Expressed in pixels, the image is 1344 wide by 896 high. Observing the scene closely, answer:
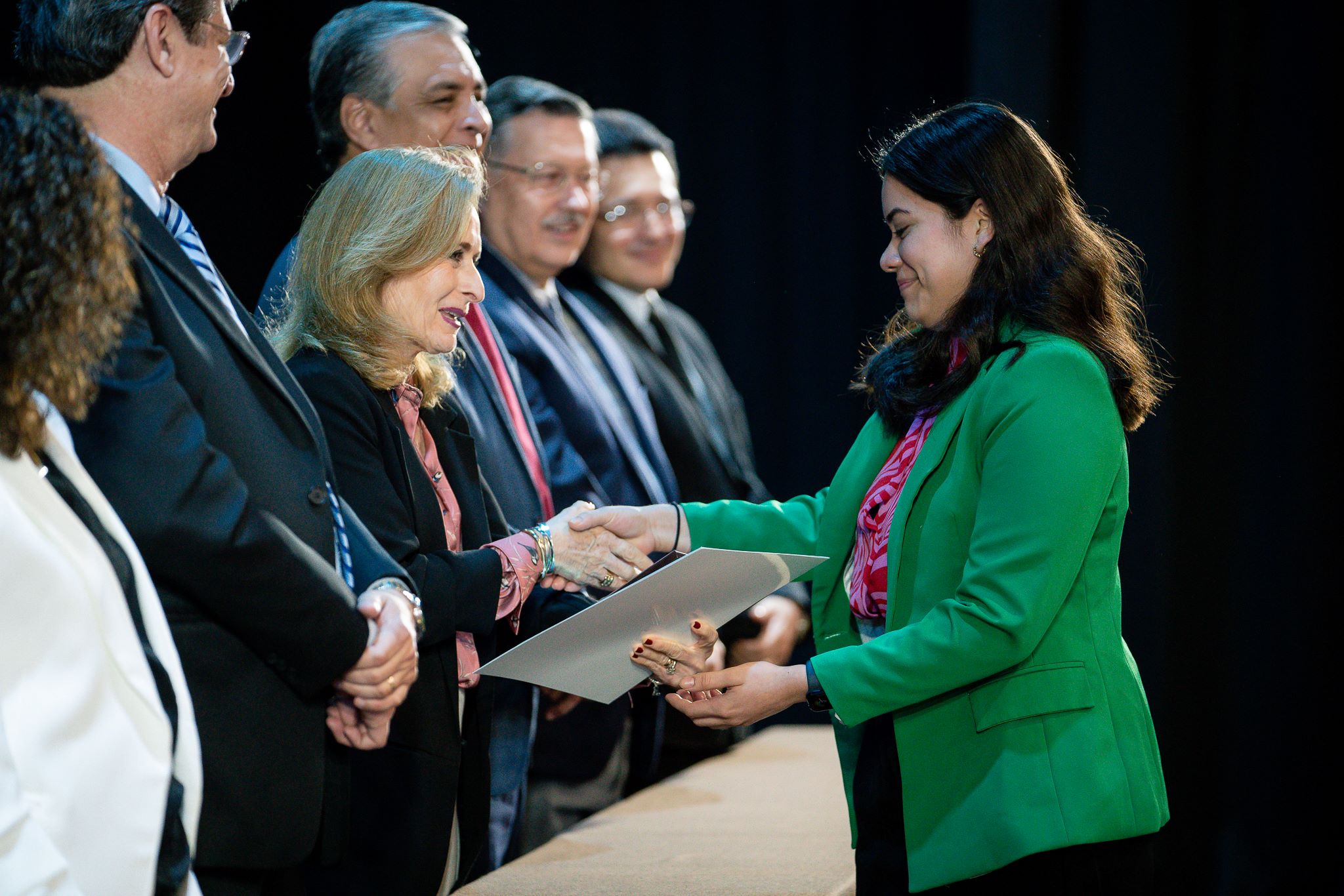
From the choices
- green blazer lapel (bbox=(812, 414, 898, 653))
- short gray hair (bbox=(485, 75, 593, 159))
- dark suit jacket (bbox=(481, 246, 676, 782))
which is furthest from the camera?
short gray hair (bbox=(485, 75, 593, 159))

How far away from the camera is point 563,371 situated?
9.20ft

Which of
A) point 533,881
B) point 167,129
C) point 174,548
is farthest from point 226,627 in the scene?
point 533,881

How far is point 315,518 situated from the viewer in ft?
5.23

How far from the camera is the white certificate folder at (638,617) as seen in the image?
5.75 feet

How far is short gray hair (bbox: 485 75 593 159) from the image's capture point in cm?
300

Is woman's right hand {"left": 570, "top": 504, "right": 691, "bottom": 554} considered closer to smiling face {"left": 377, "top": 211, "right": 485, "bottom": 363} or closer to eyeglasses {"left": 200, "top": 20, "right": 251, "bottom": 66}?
smiling face {"left": 377, "top": 211, "right": 485, "bottom": 363}

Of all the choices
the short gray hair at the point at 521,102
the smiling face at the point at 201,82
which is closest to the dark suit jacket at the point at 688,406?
the short gray hair at the point at 521,102

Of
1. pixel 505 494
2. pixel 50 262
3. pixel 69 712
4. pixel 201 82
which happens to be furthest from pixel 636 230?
pixel 69 712

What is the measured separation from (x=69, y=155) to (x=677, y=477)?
2.11 metres

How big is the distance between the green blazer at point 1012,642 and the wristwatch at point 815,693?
2 cm

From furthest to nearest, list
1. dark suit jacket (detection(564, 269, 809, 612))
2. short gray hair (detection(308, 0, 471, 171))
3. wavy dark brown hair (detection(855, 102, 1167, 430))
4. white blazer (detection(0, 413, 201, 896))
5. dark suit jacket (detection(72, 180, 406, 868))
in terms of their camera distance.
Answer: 1. dark suit jacket (detection(564, 269, 809, 612))
2. short gray hair (detection(308, 0, 471, 171))
3. wavy dark brown hair (detection(855, 102, 1167, 430))
4. dark suit jacket (detection(72, 180, 406, 868))
5. white blazer (detection(0, 413, 201, 896))

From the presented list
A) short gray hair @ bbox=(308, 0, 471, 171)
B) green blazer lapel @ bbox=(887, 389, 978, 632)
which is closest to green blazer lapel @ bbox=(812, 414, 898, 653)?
green blazer lapel @ bbox=(887, 389, 978, 632)

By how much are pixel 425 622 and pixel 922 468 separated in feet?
2.34

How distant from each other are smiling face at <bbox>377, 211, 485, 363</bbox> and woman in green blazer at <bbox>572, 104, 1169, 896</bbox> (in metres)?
0.56
